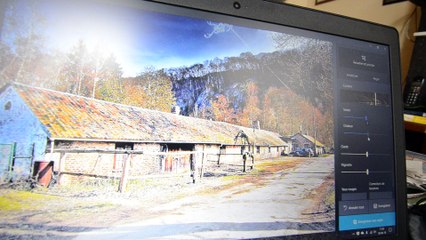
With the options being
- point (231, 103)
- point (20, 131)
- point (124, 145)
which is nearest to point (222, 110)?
point (231, 103)

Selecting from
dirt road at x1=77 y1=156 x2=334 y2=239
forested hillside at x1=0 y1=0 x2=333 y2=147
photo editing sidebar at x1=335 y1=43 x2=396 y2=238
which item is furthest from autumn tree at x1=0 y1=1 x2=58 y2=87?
photo editing sidebar at x1=335 y1=43 x2=396 y2=238

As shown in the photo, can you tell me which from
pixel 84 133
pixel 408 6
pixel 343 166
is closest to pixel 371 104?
pixel 343 166

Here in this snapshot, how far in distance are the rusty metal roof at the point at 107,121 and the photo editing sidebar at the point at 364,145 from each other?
23 centimetres

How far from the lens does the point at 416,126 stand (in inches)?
39.1

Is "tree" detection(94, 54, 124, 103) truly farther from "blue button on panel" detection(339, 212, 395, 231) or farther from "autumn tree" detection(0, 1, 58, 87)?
"blue button on panel" detection(339, 212, 395, 231)

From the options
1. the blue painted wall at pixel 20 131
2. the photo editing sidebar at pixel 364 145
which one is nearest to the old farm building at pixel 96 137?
the blue painted wall at pixel 20 131

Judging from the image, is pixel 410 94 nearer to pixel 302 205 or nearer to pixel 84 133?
pixel 302 205

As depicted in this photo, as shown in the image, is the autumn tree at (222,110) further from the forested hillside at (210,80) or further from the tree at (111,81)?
the tree at (111,81)

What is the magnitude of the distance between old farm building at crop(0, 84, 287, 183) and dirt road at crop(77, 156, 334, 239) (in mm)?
59

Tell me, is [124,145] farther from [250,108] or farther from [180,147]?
[250,108]

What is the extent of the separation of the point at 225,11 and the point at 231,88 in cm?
13

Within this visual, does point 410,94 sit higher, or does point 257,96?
point 410,94

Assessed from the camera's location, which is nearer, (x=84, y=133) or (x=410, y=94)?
(x=84, y=133)

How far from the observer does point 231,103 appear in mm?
477
